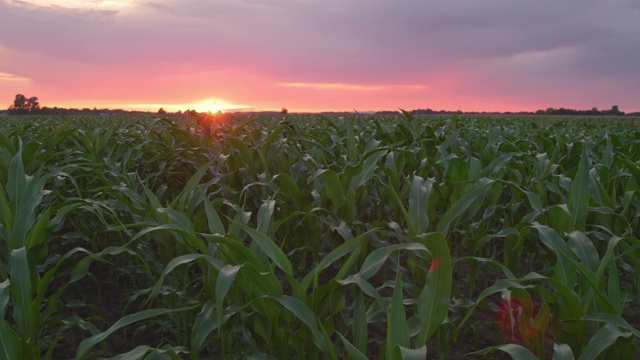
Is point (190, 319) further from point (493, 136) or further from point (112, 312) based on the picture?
point (493, 136)

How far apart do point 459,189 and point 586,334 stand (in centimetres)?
123

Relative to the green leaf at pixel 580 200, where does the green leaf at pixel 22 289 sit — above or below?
below

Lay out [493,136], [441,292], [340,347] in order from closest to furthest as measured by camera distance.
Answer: [441,292] → [340,347] → [493,136]

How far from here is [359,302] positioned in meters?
1.62

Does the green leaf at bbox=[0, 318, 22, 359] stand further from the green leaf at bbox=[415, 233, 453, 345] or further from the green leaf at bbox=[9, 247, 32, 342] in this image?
the green leaf at bbox=[415, 233, 453, 345]

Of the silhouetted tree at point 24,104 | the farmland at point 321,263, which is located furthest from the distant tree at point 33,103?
the farmland at point 321,263

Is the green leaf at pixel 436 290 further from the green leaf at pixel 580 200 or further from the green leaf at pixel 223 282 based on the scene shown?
the green leaf at pixel 580 200

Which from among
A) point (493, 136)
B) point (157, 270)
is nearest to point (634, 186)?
point (493, 136)

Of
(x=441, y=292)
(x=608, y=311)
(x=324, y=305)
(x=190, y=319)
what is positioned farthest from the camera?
(x=190, y=319)

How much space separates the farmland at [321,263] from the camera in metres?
1.50

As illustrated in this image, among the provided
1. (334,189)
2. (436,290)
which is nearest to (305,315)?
(436,290)

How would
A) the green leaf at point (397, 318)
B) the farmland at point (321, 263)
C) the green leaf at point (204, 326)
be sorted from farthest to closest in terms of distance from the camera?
the green leaf at point (204, 326) < the farmland at point (321, 263) < the green leaf at point (397, 318)

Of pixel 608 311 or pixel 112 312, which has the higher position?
pixel 608 311

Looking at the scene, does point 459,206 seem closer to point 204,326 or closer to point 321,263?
point 321,263
